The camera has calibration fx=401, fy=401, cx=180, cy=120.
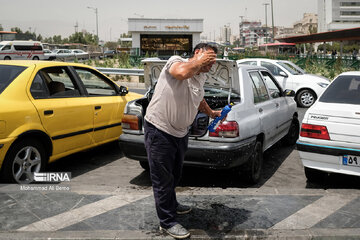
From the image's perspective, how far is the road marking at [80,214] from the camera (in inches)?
139

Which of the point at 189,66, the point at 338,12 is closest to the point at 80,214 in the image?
the point at 189,66

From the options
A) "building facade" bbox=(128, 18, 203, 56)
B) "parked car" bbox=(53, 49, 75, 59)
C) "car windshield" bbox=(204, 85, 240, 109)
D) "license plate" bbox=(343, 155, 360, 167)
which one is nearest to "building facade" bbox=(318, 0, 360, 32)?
"building facade" bbox=(128, 18, 203, 56)

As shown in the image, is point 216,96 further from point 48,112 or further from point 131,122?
point 48,112

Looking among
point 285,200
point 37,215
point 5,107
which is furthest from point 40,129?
point 285,200

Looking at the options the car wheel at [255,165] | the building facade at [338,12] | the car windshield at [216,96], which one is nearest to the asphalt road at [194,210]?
the car wheel at [255,165]

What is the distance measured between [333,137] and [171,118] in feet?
8.02

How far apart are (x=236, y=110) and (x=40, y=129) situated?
2.40 metres

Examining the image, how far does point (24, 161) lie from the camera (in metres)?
4.81

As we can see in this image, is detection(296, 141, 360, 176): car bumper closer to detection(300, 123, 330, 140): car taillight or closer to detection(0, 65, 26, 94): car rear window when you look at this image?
detection(300, 123, 330, 140): car taillight

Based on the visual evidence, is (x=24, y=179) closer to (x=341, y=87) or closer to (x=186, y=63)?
(x=186, y=63)

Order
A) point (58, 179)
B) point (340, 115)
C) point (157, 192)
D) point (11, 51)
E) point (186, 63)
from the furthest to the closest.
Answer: point (11, 51) < point (58, 179) < point (340, 115) < point (157, 192) < point (186, 63)

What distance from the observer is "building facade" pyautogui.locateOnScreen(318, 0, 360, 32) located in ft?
421

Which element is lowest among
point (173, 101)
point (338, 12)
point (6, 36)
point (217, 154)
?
point (217, 154)

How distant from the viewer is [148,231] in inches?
136
